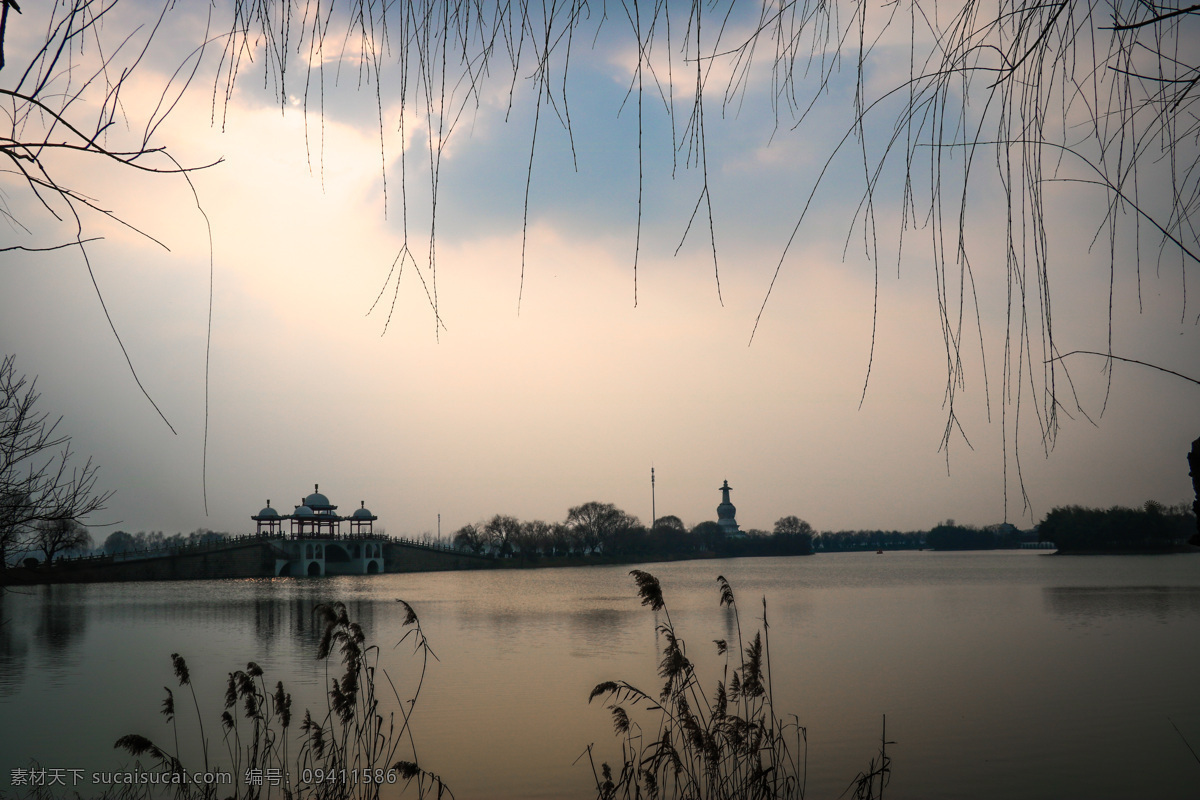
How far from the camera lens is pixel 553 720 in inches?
540

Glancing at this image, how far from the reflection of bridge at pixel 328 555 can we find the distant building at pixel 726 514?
83041mm

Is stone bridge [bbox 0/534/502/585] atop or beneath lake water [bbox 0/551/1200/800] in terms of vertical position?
beneath

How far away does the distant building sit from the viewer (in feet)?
508

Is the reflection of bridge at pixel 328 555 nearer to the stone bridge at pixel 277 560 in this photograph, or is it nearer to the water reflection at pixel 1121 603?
the stone bridge at pixel 277 560

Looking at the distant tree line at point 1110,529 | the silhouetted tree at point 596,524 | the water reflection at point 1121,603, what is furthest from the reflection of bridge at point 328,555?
the distant tree line at point 1110,529

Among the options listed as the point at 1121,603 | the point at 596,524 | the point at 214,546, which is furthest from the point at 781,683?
the point at 596,524

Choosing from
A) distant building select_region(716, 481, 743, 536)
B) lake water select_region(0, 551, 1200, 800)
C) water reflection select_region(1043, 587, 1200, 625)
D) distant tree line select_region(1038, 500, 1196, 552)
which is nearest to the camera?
lake water select_region(0, 551, 1200, 800)

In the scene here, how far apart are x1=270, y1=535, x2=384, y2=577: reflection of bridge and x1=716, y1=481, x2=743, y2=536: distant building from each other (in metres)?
83.0

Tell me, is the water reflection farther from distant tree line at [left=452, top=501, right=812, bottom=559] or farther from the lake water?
distant tree line at [left=452, top=501, right=812, bottom=559]

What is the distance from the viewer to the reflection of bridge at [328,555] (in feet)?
251

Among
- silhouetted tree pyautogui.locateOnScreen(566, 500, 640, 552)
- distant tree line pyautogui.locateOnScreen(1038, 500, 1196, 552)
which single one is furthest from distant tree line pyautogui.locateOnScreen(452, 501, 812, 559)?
distant tree line pyautogui.locateOnScreen(1038, 500, 1196, 552)

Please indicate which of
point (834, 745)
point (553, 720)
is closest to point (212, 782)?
point (553, 720)

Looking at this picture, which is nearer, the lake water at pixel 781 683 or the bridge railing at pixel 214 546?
the lake water at pixel 781 683

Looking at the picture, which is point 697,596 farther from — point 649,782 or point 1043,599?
point 649,782
